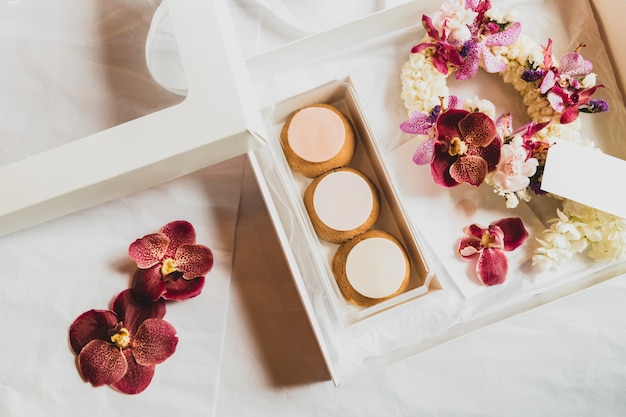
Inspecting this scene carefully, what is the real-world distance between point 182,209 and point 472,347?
402 millimetres

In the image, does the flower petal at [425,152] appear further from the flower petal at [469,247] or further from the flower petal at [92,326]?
the flower petal at [92,326]

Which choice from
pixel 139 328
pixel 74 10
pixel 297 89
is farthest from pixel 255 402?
pixel 74 10

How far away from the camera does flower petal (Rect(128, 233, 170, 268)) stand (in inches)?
24.0

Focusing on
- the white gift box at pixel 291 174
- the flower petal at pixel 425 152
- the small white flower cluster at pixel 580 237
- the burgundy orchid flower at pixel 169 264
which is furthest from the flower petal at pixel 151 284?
the small white flower cluster at pixel 580 237

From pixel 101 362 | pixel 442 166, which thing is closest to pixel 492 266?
pixel 442 166

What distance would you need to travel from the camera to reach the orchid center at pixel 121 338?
1.96 ft

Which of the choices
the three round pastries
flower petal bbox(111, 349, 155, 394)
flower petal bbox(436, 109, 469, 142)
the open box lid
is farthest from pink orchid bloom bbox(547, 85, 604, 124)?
flower petal bbox(111, 349, 155, 394)

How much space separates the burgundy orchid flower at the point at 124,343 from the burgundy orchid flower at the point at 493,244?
0.37 metres

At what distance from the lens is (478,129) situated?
58cm

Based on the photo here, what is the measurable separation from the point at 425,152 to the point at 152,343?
0.39 meters

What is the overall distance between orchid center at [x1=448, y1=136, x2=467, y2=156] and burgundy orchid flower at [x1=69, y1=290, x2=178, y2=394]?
384 millimetres

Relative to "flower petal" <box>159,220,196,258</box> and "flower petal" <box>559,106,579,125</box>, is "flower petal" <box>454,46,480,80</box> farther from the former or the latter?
"flower petal" <box>159,220,196,258</box>

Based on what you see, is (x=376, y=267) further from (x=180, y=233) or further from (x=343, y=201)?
(x=180, y=233)

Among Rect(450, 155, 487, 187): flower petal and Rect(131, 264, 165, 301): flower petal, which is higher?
Rect(131, 264, 165, 301): flower petal
